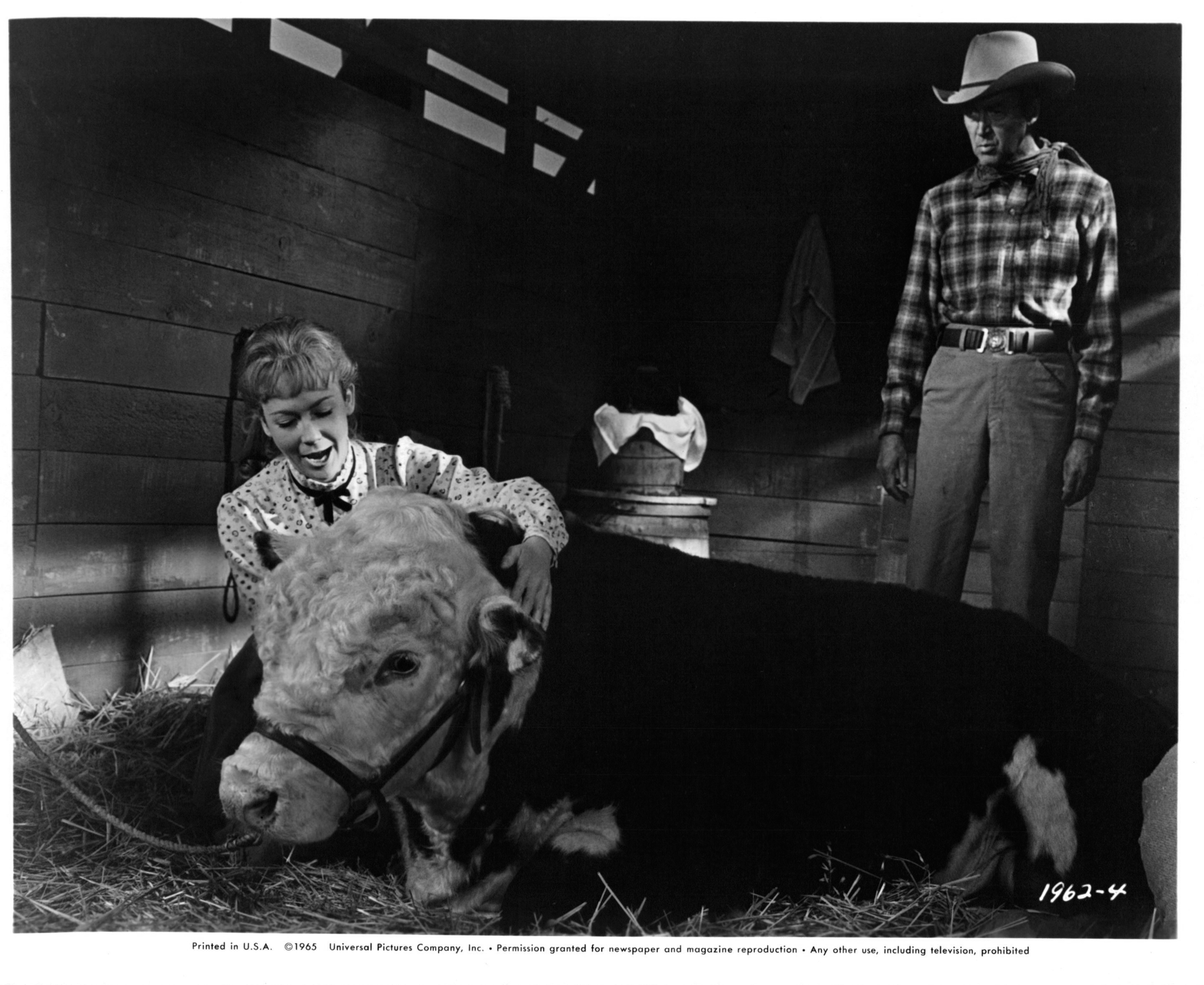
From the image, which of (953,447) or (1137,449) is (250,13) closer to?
(953,447)

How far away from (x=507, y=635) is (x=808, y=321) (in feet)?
3.26

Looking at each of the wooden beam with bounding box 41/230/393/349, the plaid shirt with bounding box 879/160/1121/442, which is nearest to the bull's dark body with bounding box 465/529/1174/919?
the plaid shirt with bounding box 879/160/1121/442

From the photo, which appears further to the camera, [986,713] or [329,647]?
[986,713]

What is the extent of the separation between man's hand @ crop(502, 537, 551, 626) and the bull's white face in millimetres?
40

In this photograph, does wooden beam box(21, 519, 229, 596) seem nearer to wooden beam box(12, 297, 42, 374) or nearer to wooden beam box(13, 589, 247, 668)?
wooden beam box(13, 589, 247, 668)

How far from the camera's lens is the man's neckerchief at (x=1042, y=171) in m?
2.06

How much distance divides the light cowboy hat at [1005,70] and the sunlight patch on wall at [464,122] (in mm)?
1052

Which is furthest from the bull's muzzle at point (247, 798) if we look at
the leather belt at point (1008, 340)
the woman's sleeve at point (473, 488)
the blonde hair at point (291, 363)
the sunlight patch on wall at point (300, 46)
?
the leather belt at point (1008, 340)

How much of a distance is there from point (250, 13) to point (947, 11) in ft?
5.22

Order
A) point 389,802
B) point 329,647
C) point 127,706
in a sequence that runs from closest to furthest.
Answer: point 329,647, point 389,802, point 127,706

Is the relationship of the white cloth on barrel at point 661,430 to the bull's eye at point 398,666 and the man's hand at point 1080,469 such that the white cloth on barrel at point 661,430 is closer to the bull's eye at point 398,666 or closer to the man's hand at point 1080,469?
the bull's eye at point 398,666

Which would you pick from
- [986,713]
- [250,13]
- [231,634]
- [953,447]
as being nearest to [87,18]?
[250,13]

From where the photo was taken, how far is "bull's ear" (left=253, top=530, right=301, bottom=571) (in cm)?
203

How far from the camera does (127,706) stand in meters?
2.12
